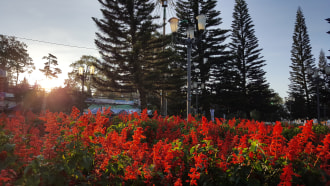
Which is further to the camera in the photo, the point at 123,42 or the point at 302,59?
the point at 302,59

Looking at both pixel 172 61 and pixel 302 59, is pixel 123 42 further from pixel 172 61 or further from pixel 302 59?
pixel 302 59

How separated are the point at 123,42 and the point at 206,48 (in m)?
10.1

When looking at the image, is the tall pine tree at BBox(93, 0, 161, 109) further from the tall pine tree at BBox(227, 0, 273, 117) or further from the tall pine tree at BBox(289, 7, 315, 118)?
the tall pine tree at BBox(289, 7, 315, 118)

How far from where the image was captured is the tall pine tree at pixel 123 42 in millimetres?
20094

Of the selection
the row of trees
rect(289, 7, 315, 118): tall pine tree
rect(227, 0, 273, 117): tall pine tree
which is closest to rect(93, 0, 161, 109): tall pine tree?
the row of trees

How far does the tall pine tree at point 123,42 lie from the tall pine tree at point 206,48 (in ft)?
16.8

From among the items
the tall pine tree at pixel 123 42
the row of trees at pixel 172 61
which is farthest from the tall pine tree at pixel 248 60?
the tall pine tree at pixel 123 42

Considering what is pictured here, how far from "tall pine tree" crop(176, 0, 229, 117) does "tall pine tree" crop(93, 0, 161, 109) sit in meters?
5.11

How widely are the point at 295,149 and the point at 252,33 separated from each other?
3196 cm

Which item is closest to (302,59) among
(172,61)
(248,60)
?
(248,60)

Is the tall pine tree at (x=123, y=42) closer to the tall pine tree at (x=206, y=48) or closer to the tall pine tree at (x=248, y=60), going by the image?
the tall pine tree at (x=206, y=48)

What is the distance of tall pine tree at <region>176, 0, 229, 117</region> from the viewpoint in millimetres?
24125

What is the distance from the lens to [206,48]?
82.2ft

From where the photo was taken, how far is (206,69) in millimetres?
24125
